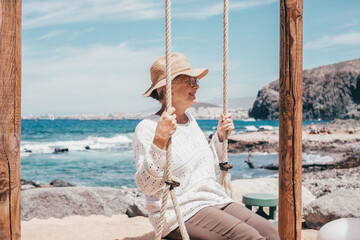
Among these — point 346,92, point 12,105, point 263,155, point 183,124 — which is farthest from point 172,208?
point 346,92

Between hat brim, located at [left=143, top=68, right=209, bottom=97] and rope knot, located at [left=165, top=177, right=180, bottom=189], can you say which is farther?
hat brim, located at [left=143, top=68, right=209, bottom=97]

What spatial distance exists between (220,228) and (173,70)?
1009 millimetres

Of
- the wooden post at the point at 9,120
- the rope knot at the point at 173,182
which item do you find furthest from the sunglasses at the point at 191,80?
the wooden post at the point at 9,120

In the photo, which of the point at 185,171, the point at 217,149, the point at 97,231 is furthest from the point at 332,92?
the point at 185,171

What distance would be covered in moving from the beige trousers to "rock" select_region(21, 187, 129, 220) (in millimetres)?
3509

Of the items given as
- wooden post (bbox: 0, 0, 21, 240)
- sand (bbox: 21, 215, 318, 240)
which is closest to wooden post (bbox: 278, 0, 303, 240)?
sand (bbox: 21, 215, 318, 240)

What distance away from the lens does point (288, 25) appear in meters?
2.88

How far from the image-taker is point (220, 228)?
2252mm

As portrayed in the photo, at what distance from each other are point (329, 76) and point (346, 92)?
6.66m

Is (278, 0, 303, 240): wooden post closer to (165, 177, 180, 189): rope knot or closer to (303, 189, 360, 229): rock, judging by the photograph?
(165, 177, 180, 189): rope knot

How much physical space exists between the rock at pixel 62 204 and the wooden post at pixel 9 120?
3645 mm

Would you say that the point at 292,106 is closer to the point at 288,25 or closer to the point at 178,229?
the point at 288,25

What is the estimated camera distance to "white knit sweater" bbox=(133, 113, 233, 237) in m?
2.21

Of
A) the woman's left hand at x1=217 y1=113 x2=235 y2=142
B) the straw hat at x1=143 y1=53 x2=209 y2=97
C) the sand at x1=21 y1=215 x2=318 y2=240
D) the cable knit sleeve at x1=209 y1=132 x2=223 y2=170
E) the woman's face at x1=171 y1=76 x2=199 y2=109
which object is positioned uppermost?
the straw hat at x1=143 y1=53 x2=209 y2=97
